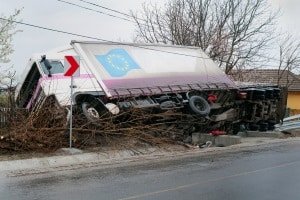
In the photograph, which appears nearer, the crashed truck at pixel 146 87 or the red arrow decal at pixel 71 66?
the red arrow decal at pixel 71 66

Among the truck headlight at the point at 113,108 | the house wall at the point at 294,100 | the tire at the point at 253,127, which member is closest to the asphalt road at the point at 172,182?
the truck headlight at the point at 113,108

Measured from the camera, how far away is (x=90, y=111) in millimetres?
14531

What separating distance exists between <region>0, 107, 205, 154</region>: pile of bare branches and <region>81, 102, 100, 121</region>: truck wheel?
0.44 feet

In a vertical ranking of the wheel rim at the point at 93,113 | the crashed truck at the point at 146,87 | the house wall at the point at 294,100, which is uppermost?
the crashed truck at the point at 146,87

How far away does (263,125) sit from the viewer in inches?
880

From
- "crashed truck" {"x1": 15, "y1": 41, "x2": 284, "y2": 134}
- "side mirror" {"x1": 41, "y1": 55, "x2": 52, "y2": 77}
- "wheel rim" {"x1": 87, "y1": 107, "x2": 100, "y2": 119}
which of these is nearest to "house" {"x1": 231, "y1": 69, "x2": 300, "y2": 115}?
"crashed truck" {"x1": 15, "y1": 41, "x2": 284, "y2": 134}

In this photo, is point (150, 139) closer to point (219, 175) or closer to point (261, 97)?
point (219, 175)

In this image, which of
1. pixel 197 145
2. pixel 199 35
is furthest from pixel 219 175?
pixel 199 35

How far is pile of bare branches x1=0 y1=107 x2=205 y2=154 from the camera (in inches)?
494

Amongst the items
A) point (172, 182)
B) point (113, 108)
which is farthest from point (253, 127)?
point (172, 182)

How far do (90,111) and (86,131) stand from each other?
0.91 m

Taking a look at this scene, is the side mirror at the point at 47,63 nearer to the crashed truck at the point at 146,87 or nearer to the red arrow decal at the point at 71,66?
the crashed truck at the point at 146,87

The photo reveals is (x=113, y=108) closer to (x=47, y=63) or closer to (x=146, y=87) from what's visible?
(x=146, y=87)

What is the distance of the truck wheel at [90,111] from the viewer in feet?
46.3
